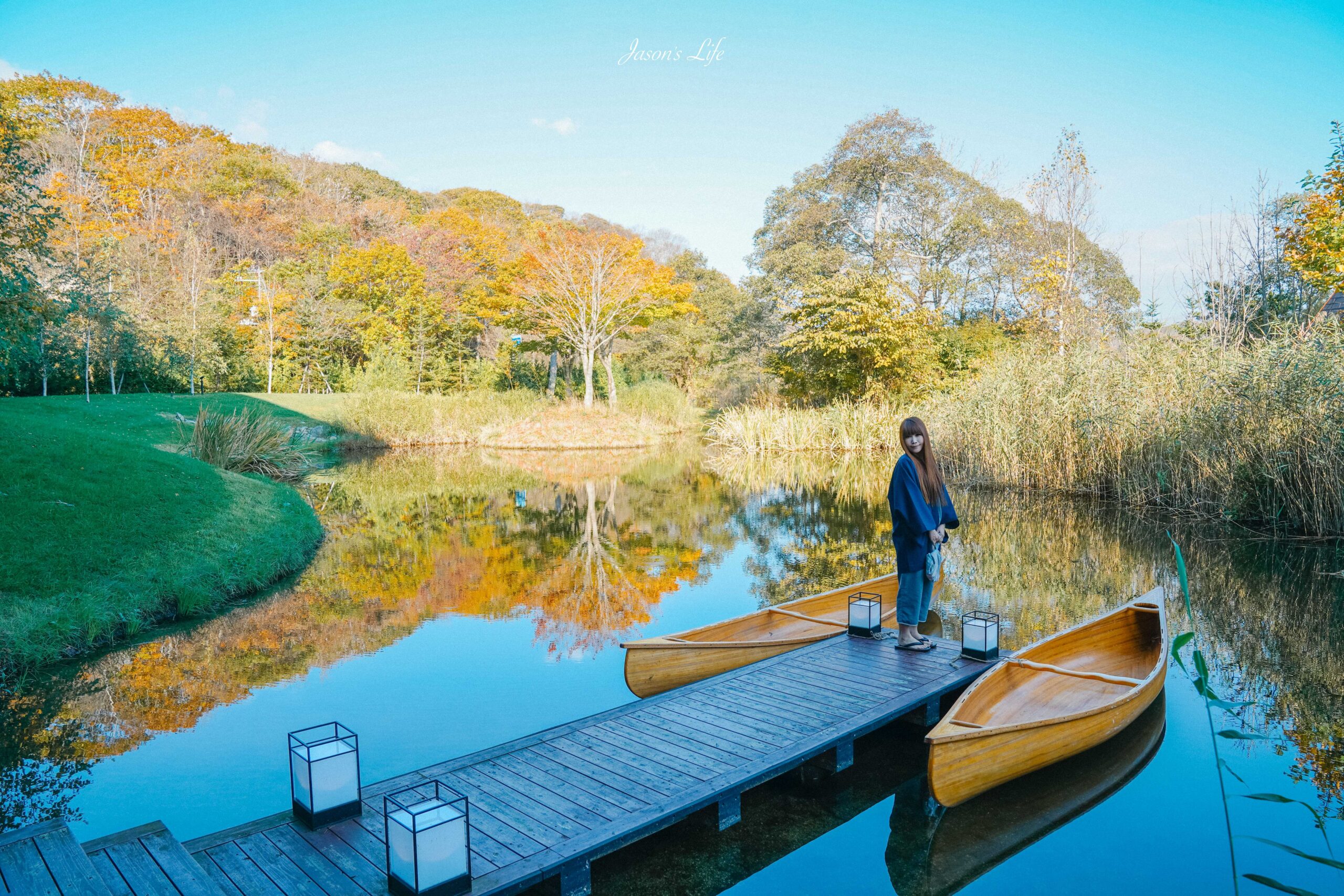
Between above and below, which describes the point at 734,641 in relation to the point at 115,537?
below

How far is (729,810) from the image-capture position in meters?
3.98

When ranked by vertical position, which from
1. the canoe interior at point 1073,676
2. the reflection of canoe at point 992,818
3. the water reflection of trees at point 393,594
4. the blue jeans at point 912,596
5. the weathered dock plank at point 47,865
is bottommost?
the reflection of canoe at point 992,818

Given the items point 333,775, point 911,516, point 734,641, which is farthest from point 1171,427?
point 333,775

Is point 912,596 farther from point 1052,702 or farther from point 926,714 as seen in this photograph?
point 1052,702

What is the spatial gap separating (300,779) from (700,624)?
4628 mm

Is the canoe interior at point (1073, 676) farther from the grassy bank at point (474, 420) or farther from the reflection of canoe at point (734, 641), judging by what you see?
the grassy bank at point (474, 420)

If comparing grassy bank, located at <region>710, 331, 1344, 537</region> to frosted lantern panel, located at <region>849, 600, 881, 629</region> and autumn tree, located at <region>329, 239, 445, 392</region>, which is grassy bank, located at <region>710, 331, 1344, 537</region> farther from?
autumn tree, located at <region>329, 239, 445, 392</region>

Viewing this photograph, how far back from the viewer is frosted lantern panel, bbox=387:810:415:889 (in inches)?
118

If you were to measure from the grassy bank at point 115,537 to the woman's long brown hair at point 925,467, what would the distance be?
6.47 m

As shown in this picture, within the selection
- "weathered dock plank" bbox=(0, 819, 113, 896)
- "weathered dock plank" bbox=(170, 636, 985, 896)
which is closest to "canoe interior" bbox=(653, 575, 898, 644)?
"weathered dock plank" bbox=(170, 636, 985, 896)

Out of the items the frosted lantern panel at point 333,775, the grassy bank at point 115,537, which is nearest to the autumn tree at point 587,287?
the grassy bank at point 115,537

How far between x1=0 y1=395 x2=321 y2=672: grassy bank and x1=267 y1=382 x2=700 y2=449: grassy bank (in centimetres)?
1320

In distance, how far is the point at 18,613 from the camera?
6.52 meters

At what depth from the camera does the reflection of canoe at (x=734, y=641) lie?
569cm
